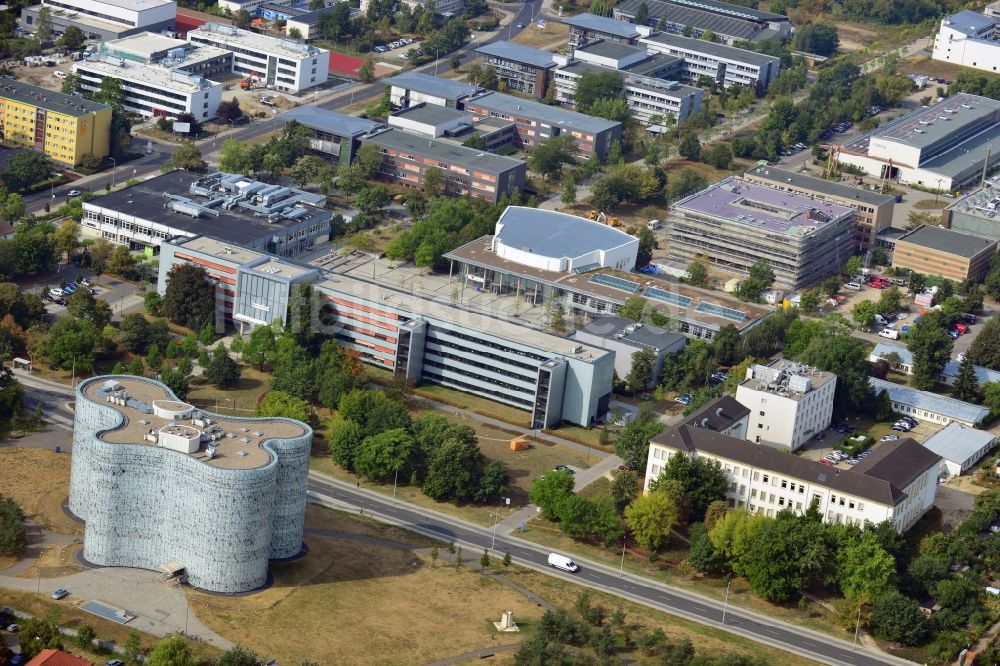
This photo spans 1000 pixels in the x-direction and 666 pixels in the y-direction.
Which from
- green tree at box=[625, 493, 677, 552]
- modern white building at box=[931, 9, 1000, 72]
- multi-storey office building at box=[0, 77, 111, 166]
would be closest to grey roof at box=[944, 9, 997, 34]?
modern white building at box=[931, 9, 1000, 72]

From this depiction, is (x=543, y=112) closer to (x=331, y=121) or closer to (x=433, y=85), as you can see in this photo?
(x=433, y=85)

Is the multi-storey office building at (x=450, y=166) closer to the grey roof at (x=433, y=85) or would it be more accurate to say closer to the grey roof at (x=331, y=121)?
the grey roof at (x=331, y=121)

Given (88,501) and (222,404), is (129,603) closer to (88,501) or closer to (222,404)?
(88,501)

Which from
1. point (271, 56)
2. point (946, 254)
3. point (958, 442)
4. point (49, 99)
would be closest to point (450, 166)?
point (271, 56)

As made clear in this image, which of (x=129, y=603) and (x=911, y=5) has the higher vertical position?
(x=911, y=5)

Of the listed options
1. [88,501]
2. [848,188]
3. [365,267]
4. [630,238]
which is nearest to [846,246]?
[848,188]

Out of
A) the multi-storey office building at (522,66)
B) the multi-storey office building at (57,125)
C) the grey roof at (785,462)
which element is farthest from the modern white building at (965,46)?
Result: the grey roof at (785,462)

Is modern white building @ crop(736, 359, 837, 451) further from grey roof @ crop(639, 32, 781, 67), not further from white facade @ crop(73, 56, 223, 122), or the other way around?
grey roof @ crop(639, 32, 781, 67)
